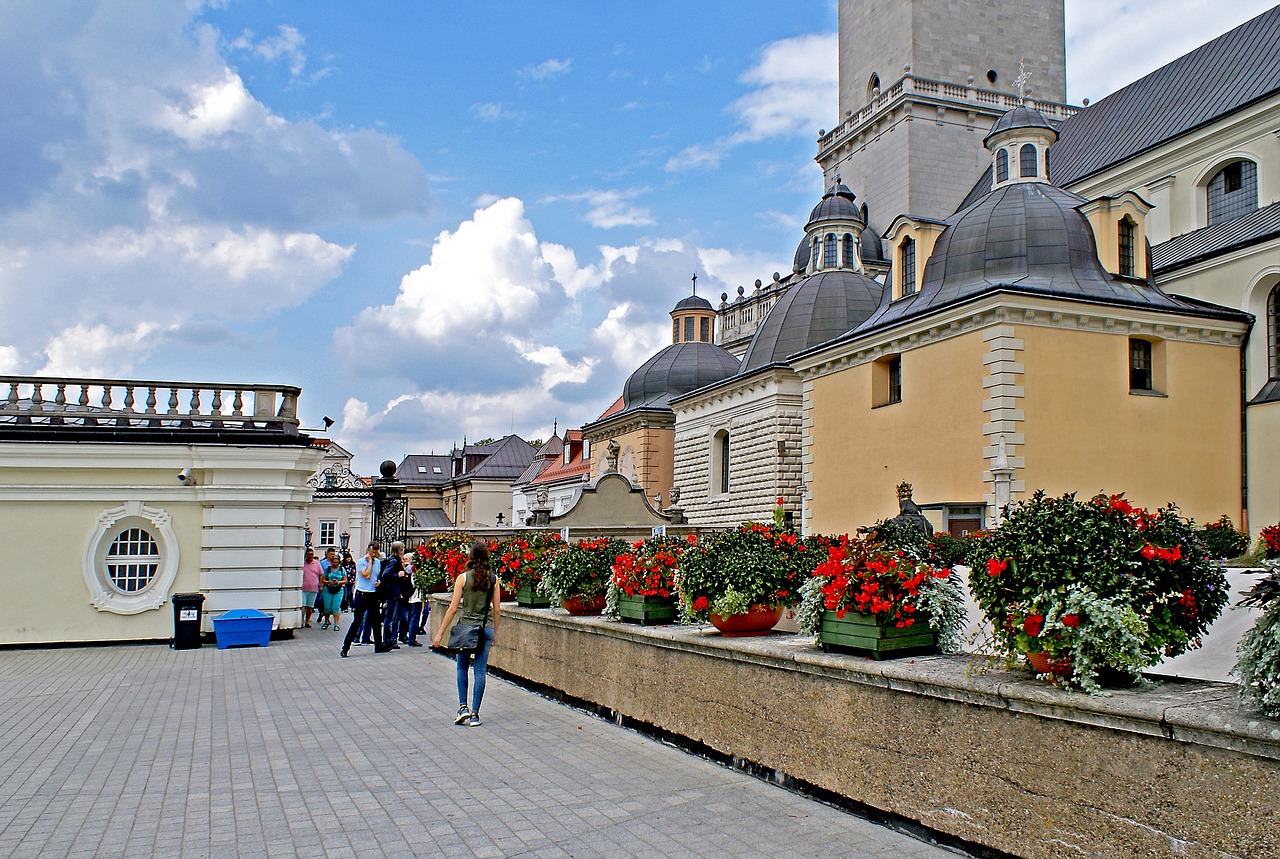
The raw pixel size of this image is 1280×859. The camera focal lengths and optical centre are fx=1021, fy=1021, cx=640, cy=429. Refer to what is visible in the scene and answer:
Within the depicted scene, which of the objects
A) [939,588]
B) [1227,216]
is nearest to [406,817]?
[939,588]

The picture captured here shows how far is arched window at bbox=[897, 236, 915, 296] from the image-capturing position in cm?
2742

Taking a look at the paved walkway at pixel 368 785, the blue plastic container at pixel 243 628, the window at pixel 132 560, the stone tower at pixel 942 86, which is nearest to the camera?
the paved walkway at pixel 368 785

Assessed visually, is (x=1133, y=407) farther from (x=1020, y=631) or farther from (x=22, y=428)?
(x=22, y=428)

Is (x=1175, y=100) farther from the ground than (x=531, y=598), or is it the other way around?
(x=1175, y=100)

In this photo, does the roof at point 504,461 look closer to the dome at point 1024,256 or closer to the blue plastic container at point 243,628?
the dome at point 1024,256

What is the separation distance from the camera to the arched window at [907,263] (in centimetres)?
2742

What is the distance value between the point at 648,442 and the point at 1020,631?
125ft

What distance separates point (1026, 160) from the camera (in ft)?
88.3

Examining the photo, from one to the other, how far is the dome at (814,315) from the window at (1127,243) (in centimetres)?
1067

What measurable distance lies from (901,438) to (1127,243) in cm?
735

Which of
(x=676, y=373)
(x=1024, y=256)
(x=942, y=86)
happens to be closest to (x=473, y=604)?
(x=1024, y=256)

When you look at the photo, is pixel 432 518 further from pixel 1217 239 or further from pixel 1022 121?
pixel 1217 239

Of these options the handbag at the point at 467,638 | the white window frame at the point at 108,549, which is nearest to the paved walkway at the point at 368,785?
the handbag at the point at 467,638

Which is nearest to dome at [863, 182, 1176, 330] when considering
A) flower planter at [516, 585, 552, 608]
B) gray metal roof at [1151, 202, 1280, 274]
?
gray metal roof at [1151, 202, 1280, 274]
